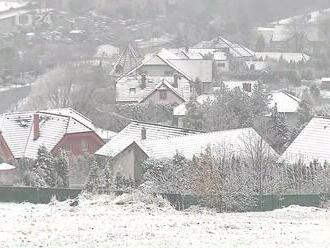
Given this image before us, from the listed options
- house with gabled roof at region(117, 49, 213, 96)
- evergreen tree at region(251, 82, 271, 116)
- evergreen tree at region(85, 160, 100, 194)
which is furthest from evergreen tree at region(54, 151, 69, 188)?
house with gabled roof at region(117, 49, 213, 96)

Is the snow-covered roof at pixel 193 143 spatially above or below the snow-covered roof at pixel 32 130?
below

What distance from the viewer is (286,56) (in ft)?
249

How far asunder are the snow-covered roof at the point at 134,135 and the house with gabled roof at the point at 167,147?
1.53ft

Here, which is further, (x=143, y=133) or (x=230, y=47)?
(x=230, y=47)

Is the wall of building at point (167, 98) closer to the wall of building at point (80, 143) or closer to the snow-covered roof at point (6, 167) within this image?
the wall of building at point (80, 143)

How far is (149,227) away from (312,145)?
12.4 meters

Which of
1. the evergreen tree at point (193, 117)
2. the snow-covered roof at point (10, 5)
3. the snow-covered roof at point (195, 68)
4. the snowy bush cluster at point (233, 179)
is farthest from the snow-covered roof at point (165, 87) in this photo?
the snow-covered roof at point (10, 5)

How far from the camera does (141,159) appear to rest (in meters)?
27.0

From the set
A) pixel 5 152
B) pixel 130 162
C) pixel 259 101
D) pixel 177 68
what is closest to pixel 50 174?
pixel 130 162

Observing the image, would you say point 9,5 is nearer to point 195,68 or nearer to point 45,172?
point 195,68

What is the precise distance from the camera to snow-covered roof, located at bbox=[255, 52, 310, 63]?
2931 inches

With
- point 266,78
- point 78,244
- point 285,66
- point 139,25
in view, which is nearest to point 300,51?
point 285,66

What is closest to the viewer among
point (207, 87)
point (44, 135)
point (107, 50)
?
point (44, 135)

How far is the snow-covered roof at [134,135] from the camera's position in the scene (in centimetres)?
2880
